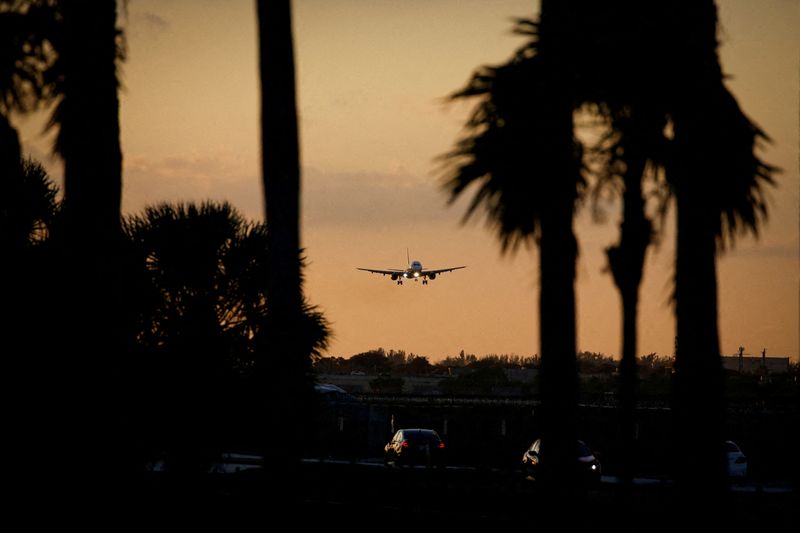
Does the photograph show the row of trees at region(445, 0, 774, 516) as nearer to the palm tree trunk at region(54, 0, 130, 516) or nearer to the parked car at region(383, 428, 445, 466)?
the palm tree trunk at region(54, 0, 130, 516)

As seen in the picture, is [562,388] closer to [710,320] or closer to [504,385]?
[710,320]

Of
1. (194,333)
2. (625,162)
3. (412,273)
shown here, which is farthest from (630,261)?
(412,273)

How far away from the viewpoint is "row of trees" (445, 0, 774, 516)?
1035cm

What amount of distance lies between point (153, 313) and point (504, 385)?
14571cm

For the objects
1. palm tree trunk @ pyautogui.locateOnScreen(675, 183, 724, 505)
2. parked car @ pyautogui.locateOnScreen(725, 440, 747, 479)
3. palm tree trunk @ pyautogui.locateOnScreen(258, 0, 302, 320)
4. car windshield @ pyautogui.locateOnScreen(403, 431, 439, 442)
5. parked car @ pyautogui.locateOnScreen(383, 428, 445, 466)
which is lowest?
parked car @ pyautogui.locateOnScreen(725, 440, 747, 479)

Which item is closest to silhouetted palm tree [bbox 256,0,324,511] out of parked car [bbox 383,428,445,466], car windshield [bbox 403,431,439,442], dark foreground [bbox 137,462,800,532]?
dark foreground [bbox 137,462,800,532]

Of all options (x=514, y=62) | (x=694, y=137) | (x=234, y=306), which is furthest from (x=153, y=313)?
(x=694, y=137)

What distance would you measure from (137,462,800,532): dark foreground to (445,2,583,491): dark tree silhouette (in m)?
1.77

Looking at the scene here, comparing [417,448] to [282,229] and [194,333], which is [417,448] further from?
[282,229]

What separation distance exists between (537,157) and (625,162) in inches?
67.1

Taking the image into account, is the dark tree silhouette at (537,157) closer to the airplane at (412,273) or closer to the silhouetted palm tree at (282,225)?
the silhouetted palm tree at (282,225)

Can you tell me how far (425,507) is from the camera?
81.4 ft

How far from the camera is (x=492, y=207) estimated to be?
38.0 feet

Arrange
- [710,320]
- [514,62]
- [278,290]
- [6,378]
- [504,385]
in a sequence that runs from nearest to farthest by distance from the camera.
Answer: [710,320]
[278,290]
[514,62]
[6,378]
[504,385]
